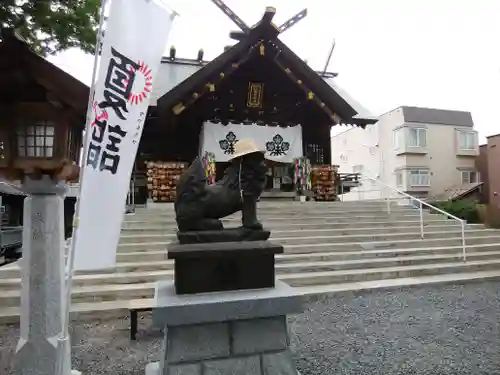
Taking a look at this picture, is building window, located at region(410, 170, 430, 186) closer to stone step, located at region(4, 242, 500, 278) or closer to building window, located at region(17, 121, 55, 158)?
stone step, located at region(4, 242, 500, 278)

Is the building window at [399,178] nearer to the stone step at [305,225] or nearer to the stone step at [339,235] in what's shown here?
the stone step at [305,225]

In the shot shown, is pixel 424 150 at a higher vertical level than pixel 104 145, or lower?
higher

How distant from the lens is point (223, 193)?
312cm

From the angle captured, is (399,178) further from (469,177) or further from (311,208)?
(311,208)

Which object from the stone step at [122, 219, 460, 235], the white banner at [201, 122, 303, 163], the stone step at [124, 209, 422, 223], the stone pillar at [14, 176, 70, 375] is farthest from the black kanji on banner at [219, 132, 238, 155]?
the stone pillar at [14, 176, 70, 375]

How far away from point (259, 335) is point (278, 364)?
27cm

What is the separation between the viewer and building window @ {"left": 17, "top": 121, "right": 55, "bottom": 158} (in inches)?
127

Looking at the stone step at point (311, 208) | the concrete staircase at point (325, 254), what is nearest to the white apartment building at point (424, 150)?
the stone step at point (311, 208)

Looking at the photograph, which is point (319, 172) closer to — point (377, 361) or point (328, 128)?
point (328, 128)

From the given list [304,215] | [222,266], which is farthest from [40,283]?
[304,215]

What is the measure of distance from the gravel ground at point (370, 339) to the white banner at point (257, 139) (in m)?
6.20

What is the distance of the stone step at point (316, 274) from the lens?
5.76 metres

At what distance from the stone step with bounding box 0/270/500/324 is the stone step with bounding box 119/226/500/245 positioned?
4.89ft

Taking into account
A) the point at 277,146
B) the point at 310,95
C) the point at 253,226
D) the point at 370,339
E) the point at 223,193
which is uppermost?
the point at 310,95
